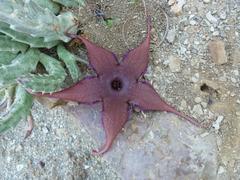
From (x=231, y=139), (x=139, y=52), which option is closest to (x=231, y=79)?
(x=231, y=139)

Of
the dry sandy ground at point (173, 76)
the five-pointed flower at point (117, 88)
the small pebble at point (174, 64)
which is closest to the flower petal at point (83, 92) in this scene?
the five-pointed flower at point (117, 88)

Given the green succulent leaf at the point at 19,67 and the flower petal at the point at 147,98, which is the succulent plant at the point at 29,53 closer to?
the green succulent leaf at the point at 19,67

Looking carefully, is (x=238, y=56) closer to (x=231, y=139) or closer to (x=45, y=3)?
(x=231, y=139)

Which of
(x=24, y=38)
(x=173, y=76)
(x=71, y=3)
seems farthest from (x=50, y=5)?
(x=173, y=76)

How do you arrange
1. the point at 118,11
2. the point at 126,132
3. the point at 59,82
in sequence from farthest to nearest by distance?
the point at 118,11 → the point at 126,132 → the point at 59,82

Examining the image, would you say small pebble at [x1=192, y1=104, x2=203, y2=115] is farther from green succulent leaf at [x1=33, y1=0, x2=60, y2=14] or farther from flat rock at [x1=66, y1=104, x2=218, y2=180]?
green succulent leaf at [x1=33, y1=0, x2=60, y2=14]

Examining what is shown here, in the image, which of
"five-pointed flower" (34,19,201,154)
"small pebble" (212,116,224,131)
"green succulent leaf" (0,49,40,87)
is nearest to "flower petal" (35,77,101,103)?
"five-pointed flower" (34,19,201,154)
